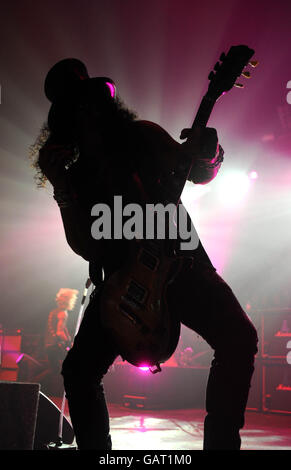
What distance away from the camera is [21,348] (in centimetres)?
1019

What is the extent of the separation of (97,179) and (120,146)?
208 millimetres

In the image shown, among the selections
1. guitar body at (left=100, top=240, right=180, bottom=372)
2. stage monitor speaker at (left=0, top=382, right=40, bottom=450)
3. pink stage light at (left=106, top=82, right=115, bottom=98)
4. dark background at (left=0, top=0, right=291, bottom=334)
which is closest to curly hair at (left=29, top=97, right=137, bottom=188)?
pink stage light at (left=106, top=82, right=115, bottom=98)

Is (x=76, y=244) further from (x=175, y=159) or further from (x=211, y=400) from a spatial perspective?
(x=211, y=400)

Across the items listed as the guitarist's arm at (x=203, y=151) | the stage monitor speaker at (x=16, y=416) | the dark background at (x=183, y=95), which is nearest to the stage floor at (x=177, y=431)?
the stage monitor speaker at (x=16, y=416)

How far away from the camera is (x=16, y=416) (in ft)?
7.81

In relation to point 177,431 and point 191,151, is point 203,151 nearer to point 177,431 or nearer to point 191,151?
point 191,151

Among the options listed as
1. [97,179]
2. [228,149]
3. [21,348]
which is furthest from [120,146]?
[21,348]

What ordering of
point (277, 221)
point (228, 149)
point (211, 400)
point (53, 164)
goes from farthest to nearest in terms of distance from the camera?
point (277, 221), point (228, 149), point (53, 164), point (211, 400)

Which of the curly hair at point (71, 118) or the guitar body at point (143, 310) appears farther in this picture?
the curly hair at point (71, 118)

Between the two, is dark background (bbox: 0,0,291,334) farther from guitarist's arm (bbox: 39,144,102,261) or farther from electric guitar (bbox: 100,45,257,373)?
electric guitar (bbox: 100,45,257,373)

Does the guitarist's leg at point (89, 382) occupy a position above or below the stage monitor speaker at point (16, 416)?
above

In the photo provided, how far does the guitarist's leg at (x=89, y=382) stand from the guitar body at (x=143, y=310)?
141 millimetres

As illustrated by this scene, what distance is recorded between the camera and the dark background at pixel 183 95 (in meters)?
5.55

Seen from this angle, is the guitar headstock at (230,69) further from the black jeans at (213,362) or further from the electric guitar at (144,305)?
the black jeans at (213,362)
